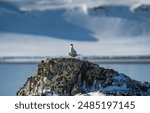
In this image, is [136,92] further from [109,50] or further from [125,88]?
[109,50]

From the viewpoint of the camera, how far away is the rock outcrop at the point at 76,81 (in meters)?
7.96

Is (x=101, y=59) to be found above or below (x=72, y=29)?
below

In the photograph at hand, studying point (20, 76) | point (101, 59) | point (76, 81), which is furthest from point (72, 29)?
point (76, 81)

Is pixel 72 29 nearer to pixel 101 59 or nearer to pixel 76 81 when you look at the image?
pixel 101 59

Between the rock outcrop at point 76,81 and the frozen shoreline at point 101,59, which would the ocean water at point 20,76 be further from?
the rock outcrop at point 76,81

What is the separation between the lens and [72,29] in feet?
89.2

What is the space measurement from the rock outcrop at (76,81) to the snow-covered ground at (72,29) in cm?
718

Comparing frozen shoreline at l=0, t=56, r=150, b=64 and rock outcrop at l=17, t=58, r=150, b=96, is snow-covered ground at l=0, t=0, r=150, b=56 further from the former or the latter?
rock outcrop at l=17, t=58, r=150, b=96

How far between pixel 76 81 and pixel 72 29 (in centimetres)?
1922

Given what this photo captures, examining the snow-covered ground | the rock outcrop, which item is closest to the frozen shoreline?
the snow-covered ground

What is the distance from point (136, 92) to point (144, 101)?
0.62ft

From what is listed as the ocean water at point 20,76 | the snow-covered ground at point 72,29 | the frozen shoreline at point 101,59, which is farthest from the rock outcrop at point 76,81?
the frozen shoreline at point 101,59

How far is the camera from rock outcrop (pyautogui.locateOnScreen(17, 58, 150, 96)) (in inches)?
313

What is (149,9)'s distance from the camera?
1184 inches
